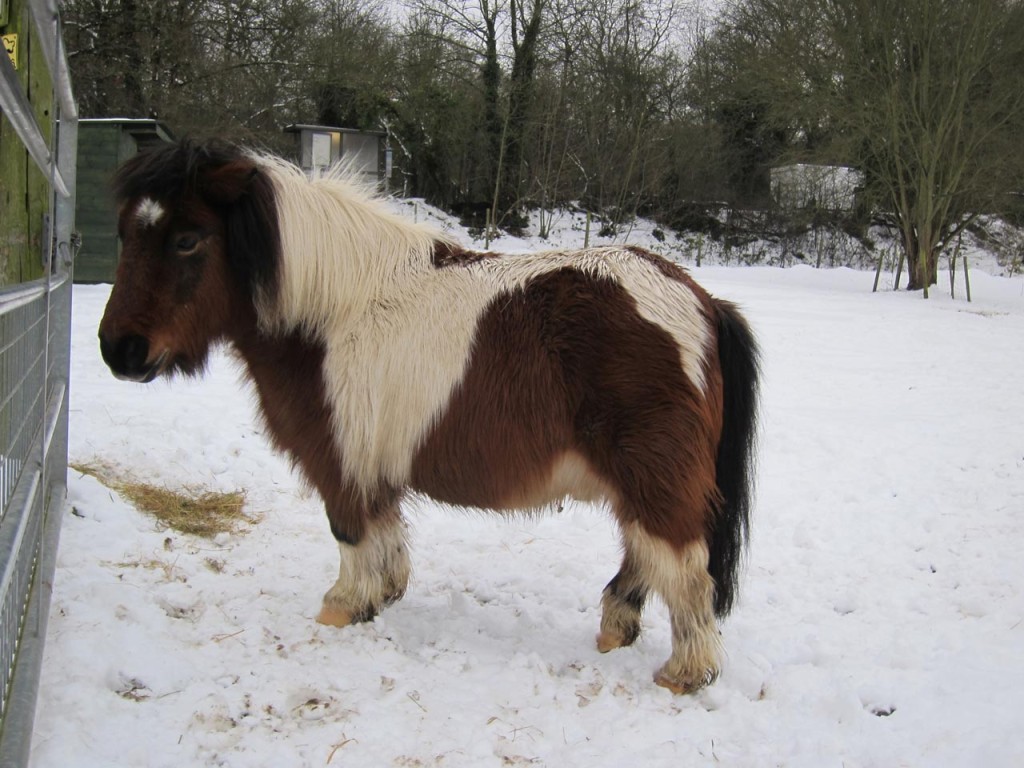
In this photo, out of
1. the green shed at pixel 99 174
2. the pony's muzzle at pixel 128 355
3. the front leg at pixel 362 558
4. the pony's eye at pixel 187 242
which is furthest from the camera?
the green shed at pixel 99 174

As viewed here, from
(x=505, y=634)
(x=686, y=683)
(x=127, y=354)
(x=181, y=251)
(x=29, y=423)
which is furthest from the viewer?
(x=505, y=634)

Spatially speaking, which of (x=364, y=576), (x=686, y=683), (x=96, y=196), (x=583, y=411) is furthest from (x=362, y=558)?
(x=96, y=196)

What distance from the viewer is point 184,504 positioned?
160 inches

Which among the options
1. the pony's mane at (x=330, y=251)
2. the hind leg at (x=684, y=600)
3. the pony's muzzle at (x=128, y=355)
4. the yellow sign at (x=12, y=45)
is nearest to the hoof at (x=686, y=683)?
the hind leg at (x=684, y=600)

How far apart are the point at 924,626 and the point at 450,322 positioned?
254 cm

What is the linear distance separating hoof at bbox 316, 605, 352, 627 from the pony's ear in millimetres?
1658

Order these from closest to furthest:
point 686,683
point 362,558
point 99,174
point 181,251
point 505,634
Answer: point 181,251 → point 686,683 → point 362,558 → point 505,634 → point 99,174

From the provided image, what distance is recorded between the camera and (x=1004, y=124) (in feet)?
54.3

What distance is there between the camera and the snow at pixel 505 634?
240 cm

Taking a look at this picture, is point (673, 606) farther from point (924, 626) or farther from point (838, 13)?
point (838, 13)

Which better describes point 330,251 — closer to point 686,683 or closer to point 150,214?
point 150,214

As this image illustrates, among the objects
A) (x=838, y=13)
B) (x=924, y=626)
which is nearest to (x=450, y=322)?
(x=924, y=626)

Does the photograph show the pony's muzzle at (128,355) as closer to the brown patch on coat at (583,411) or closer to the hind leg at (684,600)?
the brown patch on coat at (583,411)

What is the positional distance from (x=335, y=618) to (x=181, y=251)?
5.11ft
